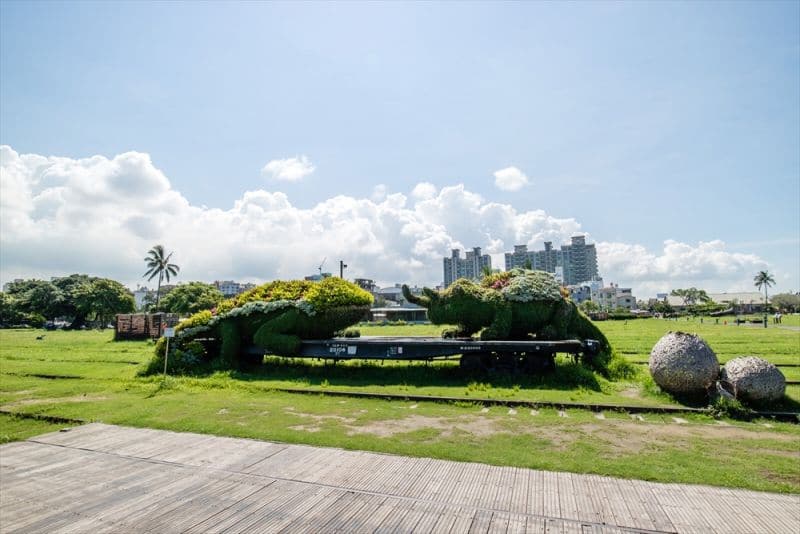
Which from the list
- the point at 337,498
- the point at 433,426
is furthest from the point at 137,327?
the point at 337,498

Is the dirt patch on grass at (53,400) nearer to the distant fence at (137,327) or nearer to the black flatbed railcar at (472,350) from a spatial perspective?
the black flatbed railcar at (472,350)

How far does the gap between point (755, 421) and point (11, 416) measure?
1458 centimetres

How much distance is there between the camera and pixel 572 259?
17325 centimetres

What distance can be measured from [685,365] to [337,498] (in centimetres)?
766

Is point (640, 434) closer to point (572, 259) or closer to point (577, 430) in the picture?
point (577, 430)

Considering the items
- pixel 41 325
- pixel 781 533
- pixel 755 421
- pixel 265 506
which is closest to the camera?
pixel 781 533

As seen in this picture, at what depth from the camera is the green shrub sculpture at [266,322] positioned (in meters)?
14.3

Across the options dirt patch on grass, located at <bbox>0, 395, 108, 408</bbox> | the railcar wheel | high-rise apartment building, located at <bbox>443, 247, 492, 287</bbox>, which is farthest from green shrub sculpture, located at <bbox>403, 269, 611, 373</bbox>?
high-rise apartment building, located at <bbox>443, 247, 492, 287</bbox>

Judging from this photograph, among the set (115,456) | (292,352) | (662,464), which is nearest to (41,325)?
(292,352)

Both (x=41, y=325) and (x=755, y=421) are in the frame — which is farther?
(x=41, y=325)

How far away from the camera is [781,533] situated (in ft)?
13.3

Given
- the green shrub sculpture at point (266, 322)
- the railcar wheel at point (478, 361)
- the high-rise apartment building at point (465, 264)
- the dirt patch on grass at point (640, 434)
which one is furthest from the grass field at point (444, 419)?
the high-rise apartment building at point (465, 264)

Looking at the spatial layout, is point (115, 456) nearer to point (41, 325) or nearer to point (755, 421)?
point (755, 421)

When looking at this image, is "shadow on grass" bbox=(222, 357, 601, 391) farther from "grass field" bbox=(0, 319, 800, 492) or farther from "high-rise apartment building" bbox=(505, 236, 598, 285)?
"high-rise apartment building" bbox=(505, 236, 598, 285)
